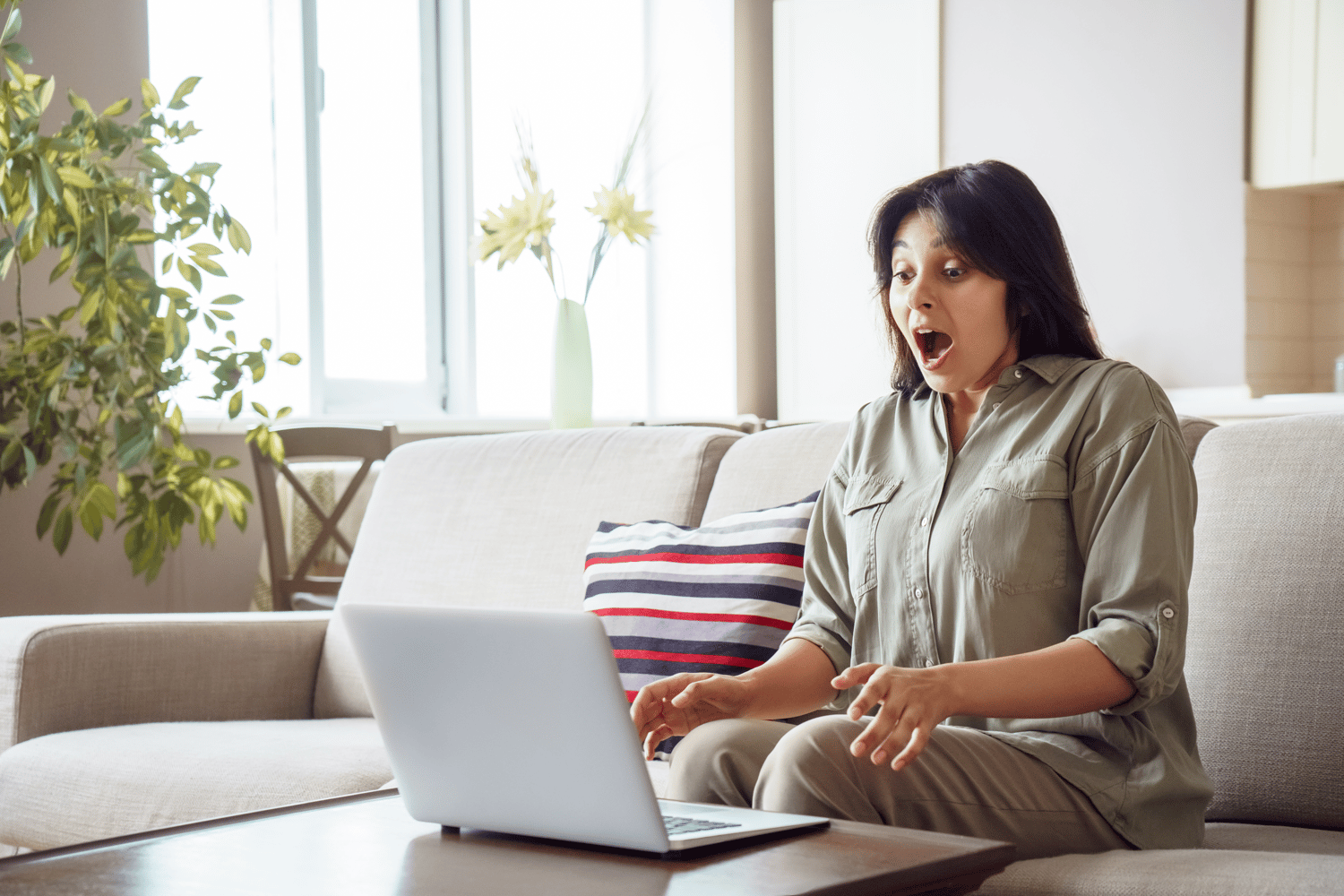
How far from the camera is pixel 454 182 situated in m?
5.27

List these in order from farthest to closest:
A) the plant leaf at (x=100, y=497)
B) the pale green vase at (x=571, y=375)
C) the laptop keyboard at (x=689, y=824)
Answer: the pale green vase at (x=571, y=375) → the plant leaf at (x=100, y=497) → the laptop keyboard at (x=689, y=824)

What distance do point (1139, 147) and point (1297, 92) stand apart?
525 mm

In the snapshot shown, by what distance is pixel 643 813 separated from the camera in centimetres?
98

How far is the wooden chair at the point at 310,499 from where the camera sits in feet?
12.1

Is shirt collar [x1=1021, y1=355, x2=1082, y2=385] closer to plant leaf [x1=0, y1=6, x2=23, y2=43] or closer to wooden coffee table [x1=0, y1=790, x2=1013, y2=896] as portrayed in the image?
wooden coffee table [x1=0, y1=790, x2=1013, y2=896]

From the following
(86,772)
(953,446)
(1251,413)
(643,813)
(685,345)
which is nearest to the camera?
(643,813)

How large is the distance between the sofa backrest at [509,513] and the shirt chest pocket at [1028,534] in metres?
0.84

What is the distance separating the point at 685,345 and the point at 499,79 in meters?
1.27

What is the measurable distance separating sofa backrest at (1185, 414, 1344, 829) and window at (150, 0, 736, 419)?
3.44 metres

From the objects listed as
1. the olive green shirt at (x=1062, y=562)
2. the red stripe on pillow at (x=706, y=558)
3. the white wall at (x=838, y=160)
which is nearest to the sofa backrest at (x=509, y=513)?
the red stripe on pillow at (x=706, y=558)

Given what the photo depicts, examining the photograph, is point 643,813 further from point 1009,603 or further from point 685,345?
point 685,345

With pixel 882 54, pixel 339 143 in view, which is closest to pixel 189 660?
pixel 339 143

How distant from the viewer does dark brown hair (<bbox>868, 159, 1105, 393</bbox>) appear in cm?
140

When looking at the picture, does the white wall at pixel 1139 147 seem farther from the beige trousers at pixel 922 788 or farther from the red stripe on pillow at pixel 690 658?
the beige trousers at pixel 922 788
